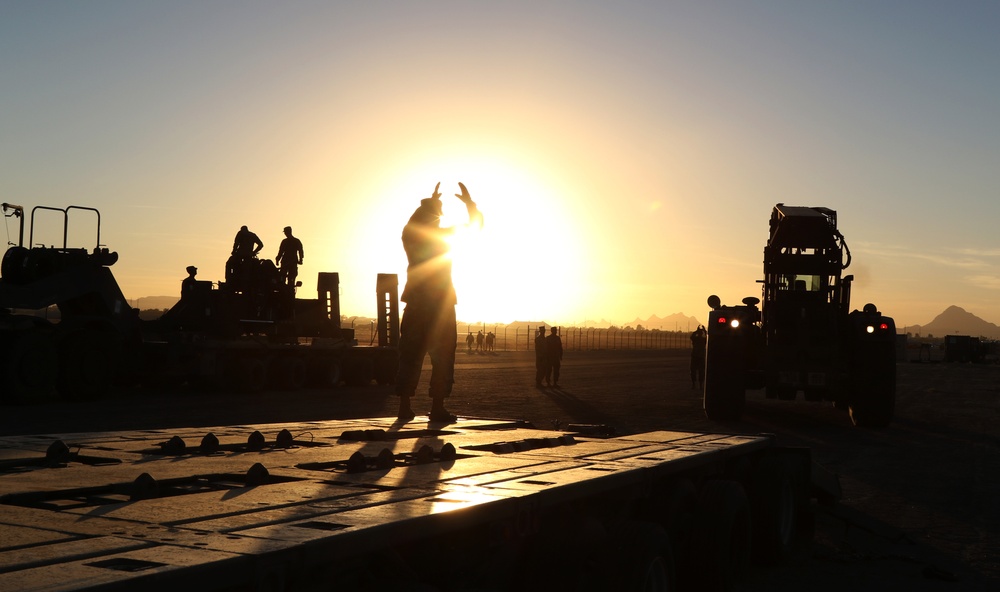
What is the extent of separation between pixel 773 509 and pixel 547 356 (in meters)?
24.3

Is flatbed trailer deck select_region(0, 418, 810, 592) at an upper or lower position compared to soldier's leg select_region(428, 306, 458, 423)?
lower

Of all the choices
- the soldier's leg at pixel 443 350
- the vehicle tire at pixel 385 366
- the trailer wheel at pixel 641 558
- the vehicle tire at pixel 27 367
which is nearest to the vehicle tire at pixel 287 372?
the vehicle tire at pixel 385 366

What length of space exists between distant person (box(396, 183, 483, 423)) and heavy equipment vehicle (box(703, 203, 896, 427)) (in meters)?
10.3

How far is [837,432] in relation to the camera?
18250 mm

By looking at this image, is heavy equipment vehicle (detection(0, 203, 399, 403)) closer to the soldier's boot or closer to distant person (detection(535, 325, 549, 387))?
distant person (detection(535, 325, 549, 387))

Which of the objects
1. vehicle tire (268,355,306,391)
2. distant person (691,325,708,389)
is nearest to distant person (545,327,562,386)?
distant person (691,325,708,389)

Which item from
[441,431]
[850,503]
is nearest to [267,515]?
[441,431]

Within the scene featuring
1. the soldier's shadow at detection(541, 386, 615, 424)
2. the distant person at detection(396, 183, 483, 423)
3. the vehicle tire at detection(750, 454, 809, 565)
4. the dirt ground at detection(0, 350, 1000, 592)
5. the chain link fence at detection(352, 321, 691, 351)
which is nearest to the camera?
the vehicle tire at detection(750, 454, 809, 565)

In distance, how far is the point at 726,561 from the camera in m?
6.33

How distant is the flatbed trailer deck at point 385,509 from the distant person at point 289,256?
20.1 m

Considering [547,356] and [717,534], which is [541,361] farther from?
[717,534]

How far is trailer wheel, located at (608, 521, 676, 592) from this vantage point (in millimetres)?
4836

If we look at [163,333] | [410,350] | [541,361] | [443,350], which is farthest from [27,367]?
[541,361]

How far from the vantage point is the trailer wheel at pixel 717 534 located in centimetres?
621
